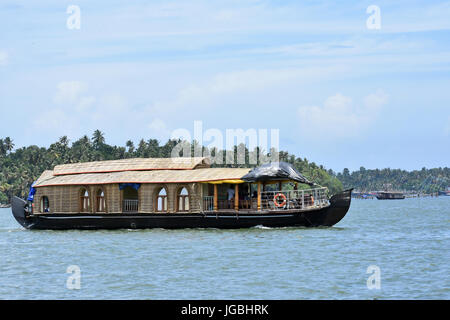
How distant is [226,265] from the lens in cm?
2147

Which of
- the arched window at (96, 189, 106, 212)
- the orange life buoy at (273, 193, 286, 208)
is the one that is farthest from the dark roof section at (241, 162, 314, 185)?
the arched window at (96, 189, 106, 212)

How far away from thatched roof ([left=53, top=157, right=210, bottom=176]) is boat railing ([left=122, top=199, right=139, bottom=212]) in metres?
1.50

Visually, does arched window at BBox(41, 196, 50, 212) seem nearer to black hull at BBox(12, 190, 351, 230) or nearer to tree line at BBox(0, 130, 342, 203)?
black hull at BBox(12, 190, 351, 230)

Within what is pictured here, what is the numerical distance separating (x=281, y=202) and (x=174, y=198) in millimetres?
4412

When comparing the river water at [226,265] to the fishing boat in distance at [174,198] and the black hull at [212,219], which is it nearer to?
the black hull at [212,219]

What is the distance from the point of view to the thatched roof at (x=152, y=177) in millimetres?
29827

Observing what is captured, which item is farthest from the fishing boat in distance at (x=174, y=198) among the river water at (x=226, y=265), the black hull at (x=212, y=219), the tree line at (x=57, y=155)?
the tree line at (x=57, y=155)

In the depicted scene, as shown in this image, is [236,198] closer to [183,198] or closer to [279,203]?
[279,203]

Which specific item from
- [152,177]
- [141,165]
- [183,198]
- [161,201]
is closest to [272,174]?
[183,198]

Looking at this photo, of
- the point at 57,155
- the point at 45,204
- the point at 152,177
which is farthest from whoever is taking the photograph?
the point at 57,155

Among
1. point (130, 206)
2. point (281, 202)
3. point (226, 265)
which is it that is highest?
point (281, 202)

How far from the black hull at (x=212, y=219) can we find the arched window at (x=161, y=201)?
22.1 inches

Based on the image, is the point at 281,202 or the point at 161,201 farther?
the point at 161,201

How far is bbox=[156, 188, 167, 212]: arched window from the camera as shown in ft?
102
